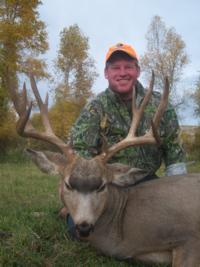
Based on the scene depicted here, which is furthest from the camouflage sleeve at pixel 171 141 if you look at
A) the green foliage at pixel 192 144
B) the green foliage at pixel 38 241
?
the green foliage at pixel 192 144

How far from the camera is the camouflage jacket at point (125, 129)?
5.88 meters

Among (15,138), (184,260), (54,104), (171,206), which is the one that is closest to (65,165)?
(171,206)

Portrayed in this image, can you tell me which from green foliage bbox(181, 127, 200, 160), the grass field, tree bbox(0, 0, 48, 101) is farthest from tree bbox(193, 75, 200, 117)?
the grass field

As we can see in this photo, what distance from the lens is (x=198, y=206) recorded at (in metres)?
4.74

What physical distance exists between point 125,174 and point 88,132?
42.8 inches

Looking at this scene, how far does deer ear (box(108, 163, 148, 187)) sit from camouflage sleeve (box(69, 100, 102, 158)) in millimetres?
762

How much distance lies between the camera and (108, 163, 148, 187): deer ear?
482 centimetres

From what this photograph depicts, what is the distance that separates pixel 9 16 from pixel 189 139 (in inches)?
443

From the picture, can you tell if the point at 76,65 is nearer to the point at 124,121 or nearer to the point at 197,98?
the point at 197,98

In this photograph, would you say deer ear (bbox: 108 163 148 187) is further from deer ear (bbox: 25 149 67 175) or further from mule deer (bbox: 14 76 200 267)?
deer ear (bbox: 25 149 67 175)

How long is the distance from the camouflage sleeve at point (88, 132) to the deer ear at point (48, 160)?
68cm

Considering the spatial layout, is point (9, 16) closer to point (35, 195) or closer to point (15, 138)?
point (15, 138)

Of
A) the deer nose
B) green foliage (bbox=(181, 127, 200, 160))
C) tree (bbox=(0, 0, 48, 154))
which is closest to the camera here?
the deer nose

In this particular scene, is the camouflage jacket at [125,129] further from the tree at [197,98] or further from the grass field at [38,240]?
the tree at [197,98]
